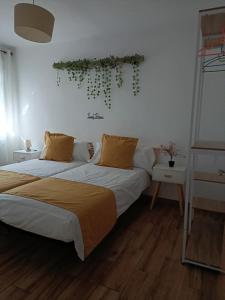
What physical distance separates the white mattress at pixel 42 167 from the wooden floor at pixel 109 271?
76 centimetres

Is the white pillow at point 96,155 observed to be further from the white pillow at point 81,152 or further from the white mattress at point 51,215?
the white mattress at point 51,215

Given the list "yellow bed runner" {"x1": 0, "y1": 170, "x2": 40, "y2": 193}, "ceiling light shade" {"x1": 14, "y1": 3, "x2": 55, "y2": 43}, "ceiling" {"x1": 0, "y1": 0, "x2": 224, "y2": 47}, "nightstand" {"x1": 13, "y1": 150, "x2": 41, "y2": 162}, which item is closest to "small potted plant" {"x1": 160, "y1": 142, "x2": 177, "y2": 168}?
"ceiling" {"x1": 0, "y1": 0, "x2": 224, "y2": 47}

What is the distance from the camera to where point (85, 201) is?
1905 mm

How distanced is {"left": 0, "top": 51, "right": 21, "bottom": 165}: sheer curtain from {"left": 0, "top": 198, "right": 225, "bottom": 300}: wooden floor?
2150 millimetres

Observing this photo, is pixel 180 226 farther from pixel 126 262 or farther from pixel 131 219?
pixel 126 262

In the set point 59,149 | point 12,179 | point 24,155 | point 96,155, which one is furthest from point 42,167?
point 24,155

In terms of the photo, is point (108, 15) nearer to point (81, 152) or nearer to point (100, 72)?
point (100, 72)

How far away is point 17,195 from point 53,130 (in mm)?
2188

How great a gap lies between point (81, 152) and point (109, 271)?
76.3 inches

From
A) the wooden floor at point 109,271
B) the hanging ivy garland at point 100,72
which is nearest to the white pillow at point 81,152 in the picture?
the hanging ivy garland at point 100,72

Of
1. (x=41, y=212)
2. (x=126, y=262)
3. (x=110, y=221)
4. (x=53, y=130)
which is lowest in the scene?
(x=126, y=262)

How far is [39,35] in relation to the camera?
7.28 ft

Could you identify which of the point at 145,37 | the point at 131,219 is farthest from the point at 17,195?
the point at 145,37

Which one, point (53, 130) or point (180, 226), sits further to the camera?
point (53, 130)
